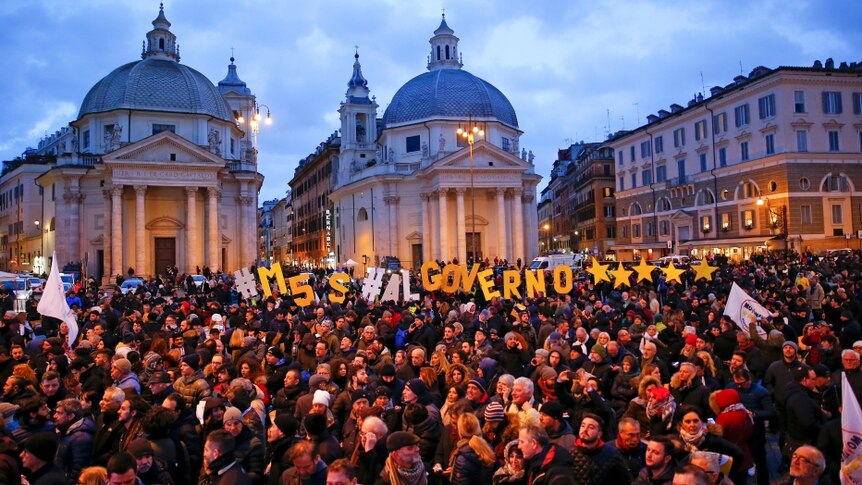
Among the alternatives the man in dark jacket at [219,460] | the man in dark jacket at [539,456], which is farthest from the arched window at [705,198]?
the man in dark jacket at [219,460]

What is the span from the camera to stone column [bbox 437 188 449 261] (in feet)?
184

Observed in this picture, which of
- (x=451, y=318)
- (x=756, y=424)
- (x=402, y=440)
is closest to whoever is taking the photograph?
(x=402, y=440)

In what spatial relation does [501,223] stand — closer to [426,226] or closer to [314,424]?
[426,226]

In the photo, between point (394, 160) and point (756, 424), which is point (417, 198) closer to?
point (394, 160)

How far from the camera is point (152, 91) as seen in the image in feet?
175

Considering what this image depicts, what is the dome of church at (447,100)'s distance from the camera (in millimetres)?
62125

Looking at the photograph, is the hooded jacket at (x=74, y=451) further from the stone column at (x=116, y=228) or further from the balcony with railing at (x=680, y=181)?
the balcony with railing at (x=680, y=181)

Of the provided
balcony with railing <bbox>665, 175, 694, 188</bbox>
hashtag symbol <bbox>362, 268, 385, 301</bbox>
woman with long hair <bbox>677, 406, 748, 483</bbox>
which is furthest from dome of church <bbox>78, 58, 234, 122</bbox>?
woman with long hair <bbox>677, 406, 748, 483</bbox>

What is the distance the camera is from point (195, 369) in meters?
9.38

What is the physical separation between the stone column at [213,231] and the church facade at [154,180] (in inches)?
2.9

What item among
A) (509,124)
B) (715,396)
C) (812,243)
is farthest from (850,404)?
(509,124)

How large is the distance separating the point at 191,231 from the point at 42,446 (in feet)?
155

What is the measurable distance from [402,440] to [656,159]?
206 ft

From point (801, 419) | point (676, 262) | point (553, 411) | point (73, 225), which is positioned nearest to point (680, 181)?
point (676, 262)
